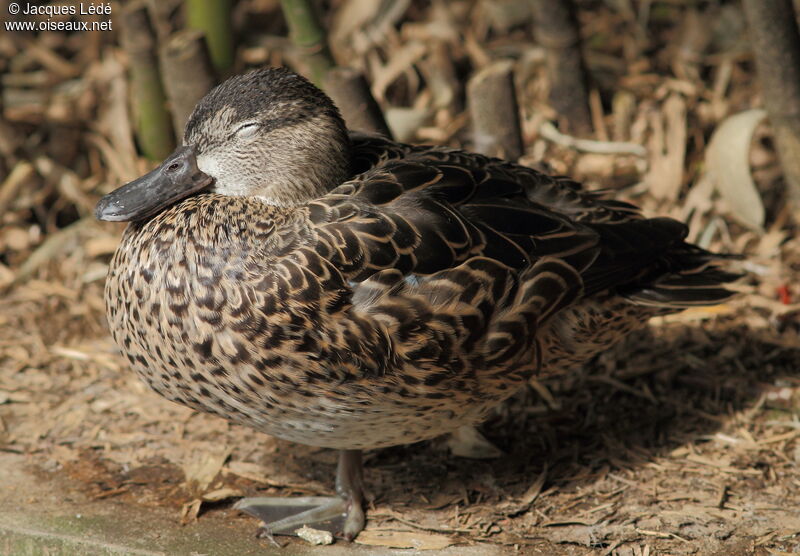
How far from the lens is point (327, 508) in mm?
3332

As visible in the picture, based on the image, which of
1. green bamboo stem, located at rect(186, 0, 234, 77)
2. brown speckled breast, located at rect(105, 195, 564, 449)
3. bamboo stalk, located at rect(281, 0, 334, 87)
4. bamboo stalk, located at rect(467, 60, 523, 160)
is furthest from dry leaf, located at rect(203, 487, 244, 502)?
green bamboo stem, located at rect(186, 0, 234, 77)

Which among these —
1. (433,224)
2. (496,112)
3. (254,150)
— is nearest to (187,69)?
(496,112)

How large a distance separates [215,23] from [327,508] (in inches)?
97.4

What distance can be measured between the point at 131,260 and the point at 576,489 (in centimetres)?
162

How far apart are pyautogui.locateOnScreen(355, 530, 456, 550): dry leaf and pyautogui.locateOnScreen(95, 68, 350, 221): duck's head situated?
1.08m

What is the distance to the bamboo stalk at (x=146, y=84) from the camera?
4.55 metres

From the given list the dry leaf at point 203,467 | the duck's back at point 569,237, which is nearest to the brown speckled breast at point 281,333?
the duck's back at point 569,237

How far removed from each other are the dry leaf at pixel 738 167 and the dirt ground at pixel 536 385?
0.15 ft

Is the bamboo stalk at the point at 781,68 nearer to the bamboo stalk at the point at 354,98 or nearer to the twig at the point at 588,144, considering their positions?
the twig at the point at 588,144

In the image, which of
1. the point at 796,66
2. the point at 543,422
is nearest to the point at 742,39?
the point at 796,66

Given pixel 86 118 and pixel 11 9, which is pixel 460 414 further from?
pixel 11 9

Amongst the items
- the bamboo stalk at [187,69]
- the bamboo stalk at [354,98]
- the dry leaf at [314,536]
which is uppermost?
the bamboo stalk at [187,69]

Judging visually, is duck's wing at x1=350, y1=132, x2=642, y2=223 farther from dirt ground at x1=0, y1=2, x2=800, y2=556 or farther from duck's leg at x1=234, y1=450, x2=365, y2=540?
duck's leg at x1=234, y1=450, x2=365, y2=540

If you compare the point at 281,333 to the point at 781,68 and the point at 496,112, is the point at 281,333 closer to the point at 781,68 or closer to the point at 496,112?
the point at 496,112
